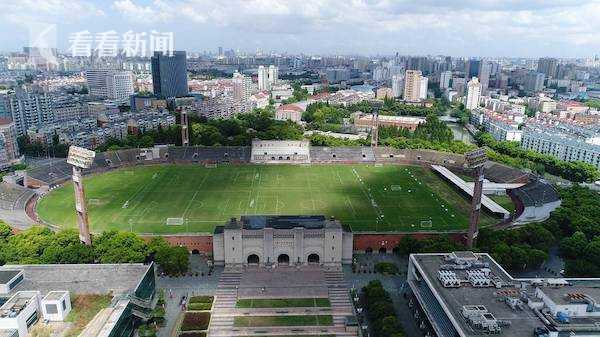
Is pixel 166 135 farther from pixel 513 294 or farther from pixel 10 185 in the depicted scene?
pixel 513 294

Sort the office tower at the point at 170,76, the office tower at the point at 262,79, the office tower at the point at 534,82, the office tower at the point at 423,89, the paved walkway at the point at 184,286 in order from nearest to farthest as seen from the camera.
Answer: the paved walkway at the point at 184,286
the office tower at the point at 170,76
the office tower at the point at 423,89
the office tower at the point at 262,79
the office tower at the point at 534,82

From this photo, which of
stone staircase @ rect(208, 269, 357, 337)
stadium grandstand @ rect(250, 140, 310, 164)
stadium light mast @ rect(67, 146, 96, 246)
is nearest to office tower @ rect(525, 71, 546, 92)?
stadium grandstand @ rect(250, 140, 310, 164)

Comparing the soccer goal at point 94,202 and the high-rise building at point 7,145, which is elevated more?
the high-rise building at point 7,145

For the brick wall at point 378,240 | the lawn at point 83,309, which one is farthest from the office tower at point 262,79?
the lawn at point 83,309

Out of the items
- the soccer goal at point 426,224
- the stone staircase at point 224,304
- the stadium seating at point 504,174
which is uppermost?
the stadium seating at point 504,174

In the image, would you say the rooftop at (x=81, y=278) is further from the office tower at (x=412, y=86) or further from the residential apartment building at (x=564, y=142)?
the office tower at (x=412, y=86)

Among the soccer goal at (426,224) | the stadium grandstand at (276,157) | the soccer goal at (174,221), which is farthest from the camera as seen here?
the stadium grandstand at (276,157)
